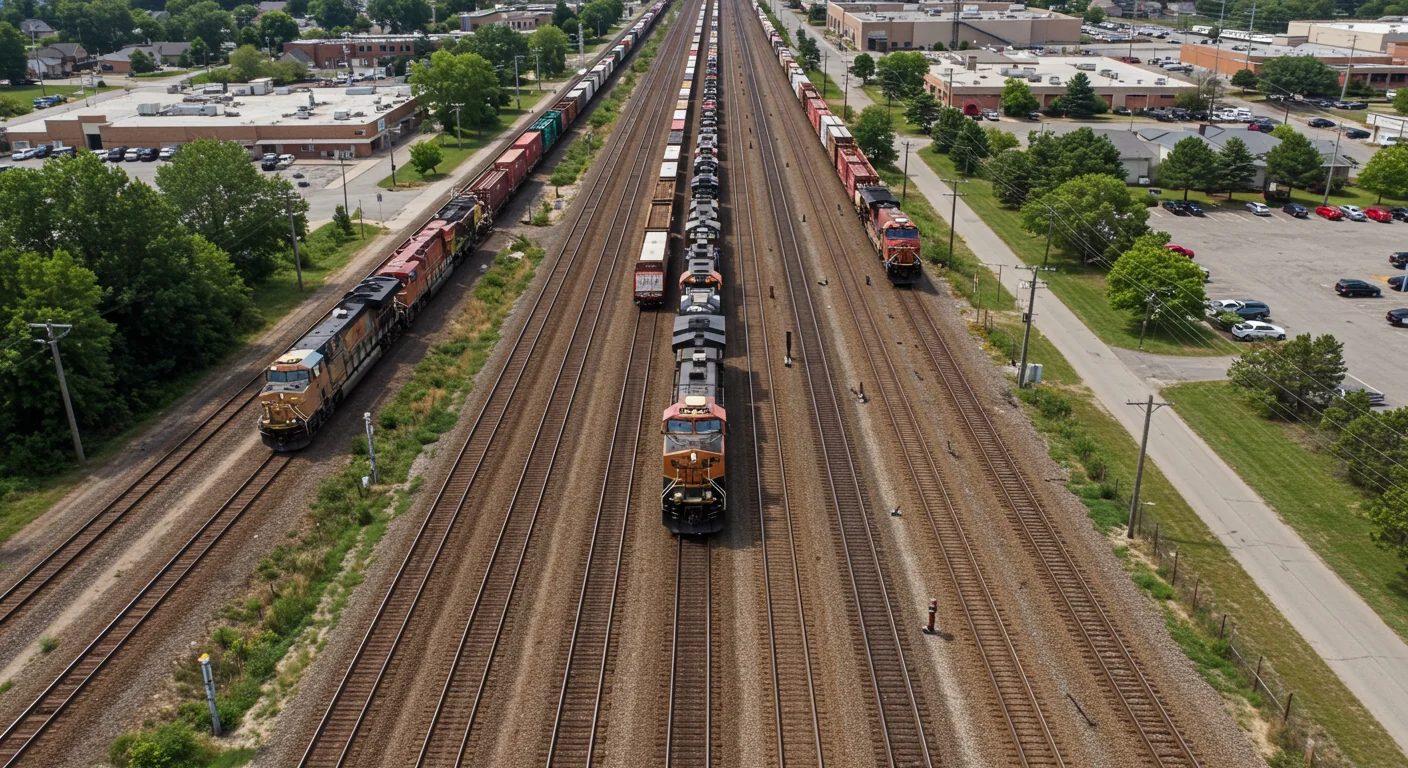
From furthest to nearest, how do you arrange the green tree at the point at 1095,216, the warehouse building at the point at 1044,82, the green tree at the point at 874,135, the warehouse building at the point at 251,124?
the warehouse building at the point at 1044,82 < the warehouse building at the point at 251,124 < the green tree at the point at 874,135 < the green tree at the point at 1095,216

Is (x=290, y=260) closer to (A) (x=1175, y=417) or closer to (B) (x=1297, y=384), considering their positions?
(A) (x=1175, y=417)

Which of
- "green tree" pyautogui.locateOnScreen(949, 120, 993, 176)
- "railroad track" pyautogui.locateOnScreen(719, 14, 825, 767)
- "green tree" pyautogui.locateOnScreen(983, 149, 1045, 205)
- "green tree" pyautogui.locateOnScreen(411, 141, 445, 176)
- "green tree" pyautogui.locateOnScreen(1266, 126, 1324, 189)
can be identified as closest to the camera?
"railroad track" pyautogui.locateOnScreen(719, 14, 825, 767)

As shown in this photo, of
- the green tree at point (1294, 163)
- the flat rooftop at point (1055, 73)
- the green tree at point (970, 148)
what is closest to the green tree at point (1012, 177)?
the green tree at point (970, 148)

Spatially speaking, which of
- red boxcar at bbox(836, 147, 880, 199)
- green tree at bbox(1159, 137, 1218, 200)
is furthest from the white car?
green tree at bbox(1159, 137, 1218, 200)

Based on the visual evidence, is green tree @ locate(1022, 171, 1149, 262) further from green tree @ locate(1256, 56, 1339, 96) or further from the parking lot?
green tree @ locate(1256, 56, 1339, 96)

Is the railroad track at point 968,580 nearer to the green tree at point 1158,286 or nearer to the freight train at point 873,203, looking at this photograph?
the freight train at point 873,203

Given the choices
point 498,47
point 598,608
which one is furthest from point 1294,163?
point 498,47
